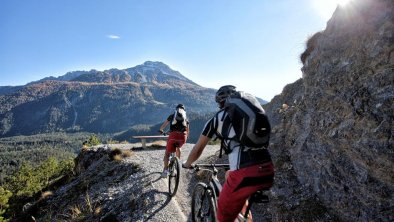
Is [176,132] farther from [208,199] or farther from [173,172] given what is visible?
[208,199]

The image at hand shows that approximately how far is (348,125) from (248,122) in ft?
14.2

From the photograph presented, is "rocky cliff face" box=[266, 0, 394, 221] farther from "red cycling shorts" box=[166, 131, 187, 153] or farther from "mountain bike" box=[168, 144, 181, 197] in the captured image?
"red cycling shorts" box=[166, 131, 187, 153]

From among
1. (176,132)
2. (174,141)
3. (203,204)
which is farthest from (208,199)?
(176,132)

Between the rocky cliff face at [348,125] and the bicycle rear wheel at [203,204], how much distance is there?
350 cm

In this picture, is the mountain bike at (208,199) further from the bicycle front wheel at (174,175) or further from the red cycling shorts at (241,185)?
the bicycle front wheel at (174,175)

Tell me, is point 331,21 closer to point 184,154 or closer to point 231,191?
point 231,191

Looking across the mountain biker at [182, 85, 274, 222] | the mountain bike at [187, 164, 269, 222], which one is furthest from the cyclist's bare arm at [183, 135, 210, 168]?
the mountain bike at [187, 164, 269, 222]

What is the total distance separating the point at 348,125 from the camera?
8172 millimetres

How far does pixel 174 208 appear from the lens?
11.7 m

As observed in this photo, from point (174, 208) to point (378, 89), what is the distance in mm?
7850

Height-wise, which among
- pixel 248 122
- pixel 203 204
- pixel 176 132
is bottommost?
pixel 203 204

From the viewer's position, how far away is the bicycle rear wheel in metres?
6.65

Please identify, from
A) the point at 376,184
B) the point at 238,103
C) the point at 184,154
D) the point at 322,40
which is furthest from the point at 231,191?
the point at 184,154

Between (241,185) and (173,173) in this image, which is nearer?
(241,185)
